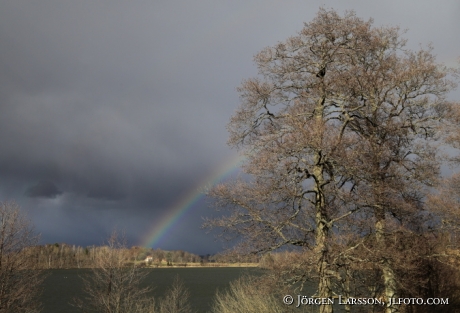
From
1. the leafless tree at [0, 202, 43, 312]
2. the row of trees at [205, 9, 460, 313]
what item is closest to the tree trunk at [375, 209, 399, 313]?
the row of trees at [205, 9, 460, 313]

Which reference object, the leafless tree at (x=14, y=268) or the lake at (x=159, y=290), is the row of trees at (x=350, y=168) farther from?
the leafless tree at (x=14, y=268)

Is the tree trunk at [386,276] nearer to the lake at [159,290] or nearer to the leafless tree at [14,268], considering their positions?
the lake at [159,290]

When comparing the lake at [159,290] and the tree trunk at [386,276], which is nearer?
the tree trunk at [386,276]

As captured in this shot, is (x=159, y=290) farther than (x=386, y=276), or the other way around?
(x=159, y=290)

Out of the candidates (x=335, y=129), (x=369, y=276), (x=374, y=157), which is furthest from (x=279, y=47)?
(x=369, y=276)

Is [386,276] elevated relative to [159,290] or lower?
elevated

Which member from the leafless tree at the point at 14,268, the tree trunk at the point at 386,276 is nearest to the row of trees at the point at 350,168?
the tree trunk at the point at 386,276

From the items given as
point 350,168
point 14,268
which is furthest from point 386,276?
point 14,268

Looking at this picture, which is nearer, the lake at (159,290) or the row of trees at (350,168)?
the row of trees at (350,168)

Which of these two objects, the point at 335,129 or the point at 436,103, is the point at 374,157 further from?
the point at 436,103

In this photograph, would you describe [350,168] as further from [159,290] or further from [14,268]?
[159,290]

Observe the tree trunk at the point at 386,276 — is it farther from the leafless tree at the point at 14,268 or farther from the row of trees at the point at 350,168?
the leafless tree at the point at 14,268

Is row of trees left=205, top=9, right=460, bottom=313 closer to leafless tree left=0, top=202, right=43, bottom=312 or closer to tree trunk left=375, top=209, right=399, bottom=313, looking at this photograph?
tree trunk left=375, top=209, right=399, bottom=313

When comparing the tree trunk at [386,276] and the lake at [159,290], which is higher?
the tree trunk at [386,276]
